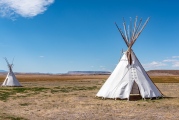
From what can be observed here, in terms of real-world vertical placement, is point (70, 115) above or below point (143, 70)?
below

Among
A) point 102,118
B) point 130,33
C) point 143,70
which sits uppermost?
point 130,33

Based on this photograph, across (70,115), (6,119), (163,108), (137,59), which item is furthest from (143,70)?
(6,119)

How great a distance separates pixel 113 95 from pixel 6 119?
389 inches

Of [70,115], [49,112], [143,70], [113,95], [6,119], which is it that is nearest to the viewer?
[6,119]

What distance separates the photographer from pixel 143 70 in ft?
75.7

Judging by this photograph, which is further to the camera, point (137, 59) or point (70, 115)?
point (137, 59)

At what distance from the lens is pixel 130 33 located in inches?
945

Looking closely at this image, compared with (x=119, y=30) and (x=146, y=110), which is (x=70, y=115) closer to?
(x=146, y=110)

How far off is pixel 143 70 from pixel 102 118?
9.93 metres

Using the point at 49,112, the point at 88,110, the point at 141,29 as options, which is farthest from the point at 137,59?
the point at 49,112

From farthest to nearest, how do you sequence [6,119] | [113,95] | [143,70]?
[143,70] < [113,95] < [6,119]

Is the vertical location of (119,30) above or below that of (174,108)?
above

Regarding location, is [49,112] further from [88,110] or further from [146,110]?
[146,110]

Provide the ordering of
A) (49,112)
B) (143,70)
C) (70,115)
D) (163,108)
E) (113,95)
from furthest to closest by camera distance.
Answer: (143,70) → (113,95) → (163,108) → (49,112) → (70,115)
